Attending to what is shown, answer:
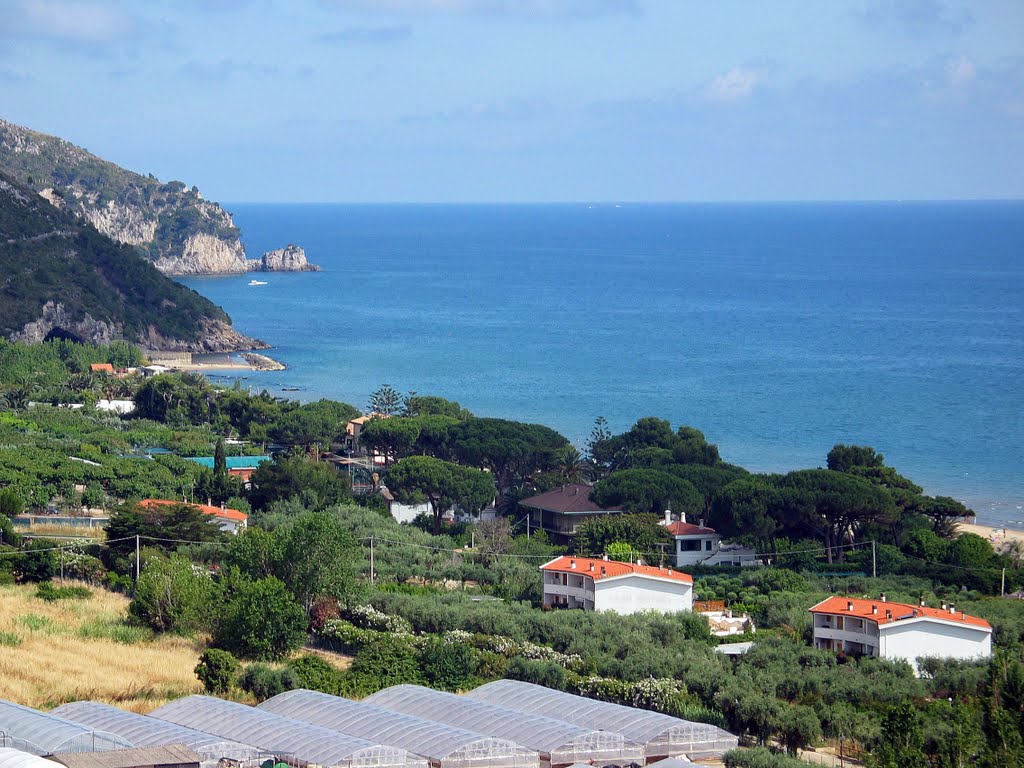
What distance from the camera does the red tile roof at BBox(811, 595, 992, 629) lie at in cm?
3022

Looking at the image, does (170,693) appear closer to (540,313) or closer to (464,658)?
(464,658)

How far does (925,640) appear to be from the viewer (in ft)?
98.6

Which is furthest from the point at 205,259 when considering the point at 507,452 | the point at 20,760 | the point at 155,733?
the point at 20,760

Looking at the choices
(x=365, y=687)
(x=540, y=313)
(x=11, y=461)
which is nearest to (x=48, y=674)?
(x=365, y=687)

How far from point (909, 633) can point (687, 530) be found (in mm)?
11945

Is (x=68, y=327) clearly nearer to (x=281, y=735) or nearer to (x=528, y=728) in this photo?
(x=281, y=735)

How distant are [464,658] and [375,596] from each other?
5.59 metres

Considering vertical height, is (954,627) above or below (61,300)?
below

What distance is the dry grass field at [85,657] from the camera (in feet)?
83.6

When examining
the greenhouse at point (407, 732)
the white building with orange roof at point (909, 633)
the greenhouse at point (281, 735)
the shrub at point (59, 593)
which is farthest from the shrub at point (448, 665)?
the shrub at point (59, 593)

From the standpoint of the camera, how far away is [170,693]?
84.6 feet

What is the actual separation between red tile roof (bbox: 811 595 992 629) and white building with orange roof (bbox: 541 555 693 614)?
3.37 m

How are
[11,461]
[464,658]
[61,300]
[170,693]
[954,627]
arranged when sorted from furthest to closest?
[61,300] < [11,461] < [954,627] < [464,658] < [170,693]

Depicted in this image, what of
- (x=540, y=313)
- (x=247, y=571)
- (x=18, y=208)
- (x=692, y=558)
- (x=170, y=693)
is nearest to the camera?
(x=170, y=693)
